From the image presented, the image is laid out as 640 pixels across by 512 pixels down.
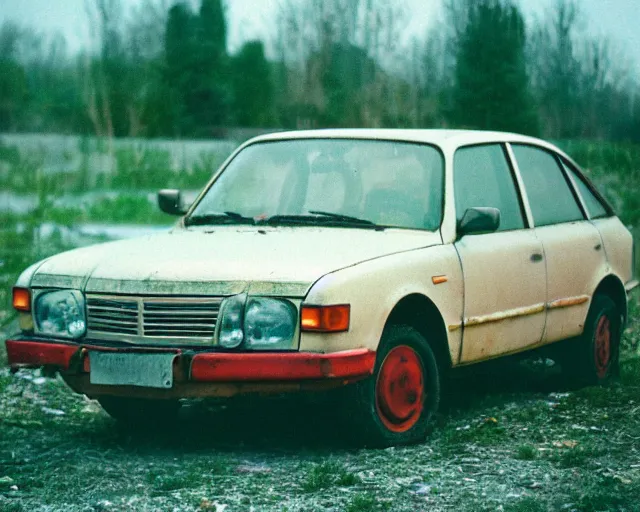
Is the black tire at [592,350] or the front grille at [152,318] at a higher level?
the front grille at [152,318]

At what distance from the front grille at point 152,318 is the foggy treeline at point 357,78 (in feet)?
51.8

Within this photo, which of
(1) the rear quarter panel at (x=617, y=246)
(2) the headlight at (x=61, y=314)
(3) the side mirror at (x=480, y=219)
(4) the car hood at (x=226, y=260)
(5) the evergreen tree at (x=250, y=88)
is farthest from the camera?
(5) the evergreen tree at (x=250, y=88)

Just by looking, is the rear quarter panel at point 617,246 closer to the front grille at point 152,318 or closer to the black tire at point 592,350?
the black tire at point 592,350

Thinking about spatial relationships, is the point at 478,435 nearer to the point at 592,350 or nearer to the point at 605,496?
the point at 605,496

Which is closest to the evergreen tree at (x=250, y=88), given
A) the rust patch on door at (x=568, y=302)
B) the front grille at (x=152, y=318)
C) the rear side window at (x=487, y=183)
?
the rust patch on door at (x=568, y=302)

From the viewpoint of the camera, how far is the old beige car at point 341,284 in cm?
582

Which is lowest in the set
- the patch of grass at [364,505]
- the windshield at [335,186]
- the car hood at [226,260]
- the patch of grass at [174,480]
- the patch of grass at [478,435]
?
the patch of grass at [478,435]

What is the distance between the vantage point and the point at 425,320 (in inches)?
262

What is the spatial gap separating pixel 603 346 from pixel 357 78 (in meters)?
16.6

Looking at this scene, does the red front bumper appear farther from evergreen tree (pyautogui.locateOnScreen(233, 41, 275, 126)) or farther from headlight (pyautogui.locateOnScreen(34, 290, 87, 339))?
evergreen tree (pyautogui.locateOnScreen(233, 41, 275, 126))

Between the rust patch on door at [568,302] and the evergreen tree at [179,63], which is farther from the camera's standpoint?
the evergreen tree at [179,63]

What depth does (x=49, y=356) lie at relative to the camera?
618cm

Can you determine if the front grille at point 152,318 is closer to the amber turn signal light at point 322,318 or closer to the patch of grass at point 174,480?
the amber turn signal light at point 322,318

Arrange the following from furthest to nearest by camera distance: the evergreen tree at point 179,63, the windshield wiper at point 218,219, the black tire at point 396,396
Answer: the evergreen tree at point 179,63 → the windshield wiper at point 218,219 → the black tire at point 396,396
